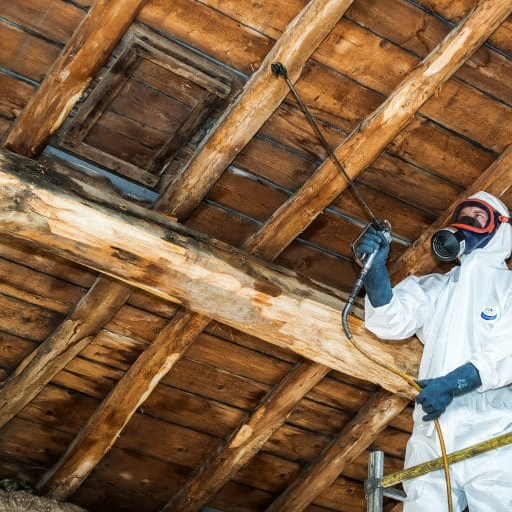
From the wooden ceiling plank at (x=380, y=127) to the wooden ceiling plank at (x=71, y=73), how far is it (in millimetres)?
911

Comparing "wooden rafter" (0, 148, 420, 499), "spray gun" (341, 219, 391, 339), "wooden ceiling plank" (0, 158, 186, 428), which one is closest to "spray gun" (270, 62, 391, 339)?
"spray gun" (341, 219, 391, 339)

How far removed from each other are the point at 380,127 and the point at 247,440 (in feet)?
5.43

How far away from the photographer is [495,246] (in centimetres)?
294

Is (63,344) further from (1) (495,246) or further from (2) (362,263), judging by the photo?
(1) (495,246)

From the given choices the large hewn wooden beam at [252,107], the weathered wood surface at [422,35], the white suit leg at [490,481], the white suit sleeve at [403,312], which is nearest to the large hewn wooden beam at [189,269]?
the white suit sleeve at [403,312]

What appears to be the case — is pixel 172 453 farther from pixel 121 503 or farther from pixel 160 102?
pixel 160 102

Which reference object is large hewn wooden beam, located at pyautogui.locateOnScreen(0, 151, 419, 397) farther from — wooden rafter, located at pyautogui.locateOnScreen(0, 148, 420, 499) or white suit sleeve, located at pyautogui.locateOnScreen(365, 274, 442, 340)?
wooden rafter, located at pyautogui.locateOnScreen(0, 148, 420, 499)

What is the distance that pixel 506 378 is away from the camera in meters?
2.65

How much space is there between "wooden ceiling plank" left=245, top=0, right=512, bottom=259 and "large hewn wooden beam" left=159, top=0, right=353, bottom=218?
1.05 feet

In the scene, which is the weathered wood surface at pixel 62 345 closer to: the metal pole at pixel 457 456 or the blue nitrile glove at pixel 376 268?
the blue nitrile glove at pixel 376 268

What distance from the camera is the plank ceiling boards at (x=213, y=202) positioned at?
8.57 ft

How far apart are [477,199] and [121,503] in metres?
2.34

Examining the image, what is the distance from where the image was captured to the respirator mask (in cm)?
280

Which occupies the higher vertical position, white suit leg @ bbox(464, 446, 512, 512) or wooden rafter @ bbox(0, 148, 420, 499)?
wooden rafter @ bbox(0, 148, 420, 499)
